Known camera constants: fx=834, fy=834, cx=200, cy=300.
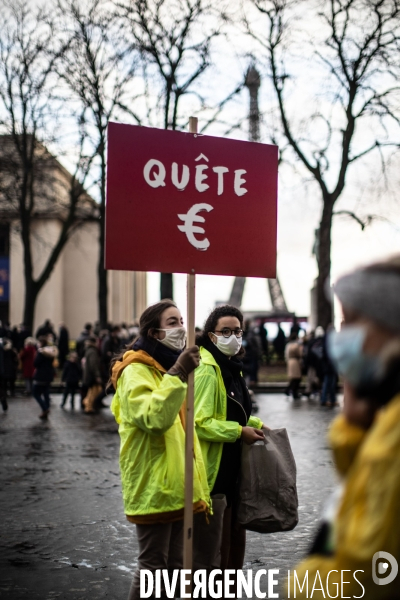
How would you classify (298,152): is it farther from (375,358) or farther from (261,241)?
(375,358)

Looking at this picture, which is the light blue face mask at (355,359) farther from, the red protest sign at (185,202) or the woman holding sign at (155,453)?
the red protest sign at (185,202)

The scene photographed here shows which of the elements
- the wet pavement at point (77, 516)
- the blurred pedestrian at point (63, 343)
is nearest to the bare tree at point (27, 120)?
the blurred pedestrian at point (63, 343)

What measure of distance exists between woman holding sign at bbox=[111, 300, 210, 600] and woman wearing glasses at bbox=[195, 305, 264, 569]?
28cm

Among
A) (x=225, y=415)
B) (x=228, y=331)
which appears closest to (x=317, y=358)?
(x=228, y=331)

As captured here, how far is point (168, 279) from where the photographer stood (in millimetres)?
25641

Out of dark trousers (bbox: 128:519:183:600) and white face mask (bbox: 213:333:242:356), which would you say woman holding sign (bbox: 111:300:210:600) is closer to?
dark trousers (bbox: 128:519:183:600)

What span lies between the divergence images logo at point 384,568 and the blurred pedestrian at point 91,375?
15592 millimetres

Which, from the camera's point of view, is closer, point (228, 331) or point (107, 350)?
point (228, 331)

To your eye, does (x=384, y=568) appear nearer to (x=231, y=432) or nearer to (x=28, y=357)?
(x=231, y=432)

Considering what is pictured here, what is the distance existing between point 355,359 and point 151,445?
7.30 feet

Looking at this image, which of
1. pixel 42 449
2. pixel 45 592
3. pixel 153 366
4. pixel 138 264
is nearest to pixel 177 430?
pixel 153 366

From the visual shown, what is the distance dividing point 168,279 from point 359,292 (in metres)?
24.0

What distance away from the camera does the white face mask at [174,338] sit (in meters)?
4.10

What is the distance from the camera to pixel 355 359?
1728 mm
